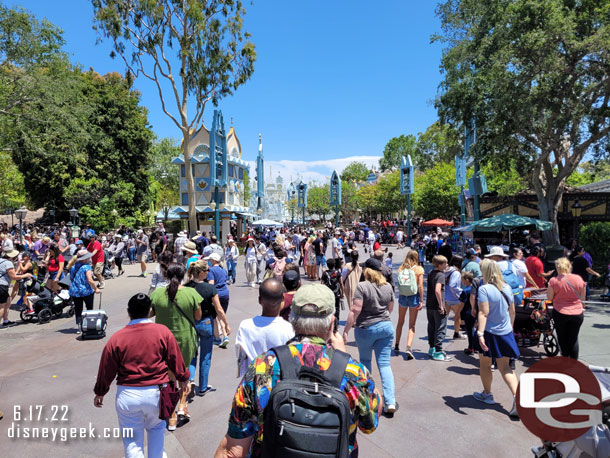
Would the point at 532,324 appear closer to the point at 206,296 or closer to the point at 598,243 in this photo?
the point at 206,296

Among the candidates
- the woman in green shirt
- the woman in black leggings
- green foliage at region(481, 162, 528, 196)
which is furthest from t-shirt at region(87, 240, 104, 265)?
green foliage at region(481, 162, 528, 196)

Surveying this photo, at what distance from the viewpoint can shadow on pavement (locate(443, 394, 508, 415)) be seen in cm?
457

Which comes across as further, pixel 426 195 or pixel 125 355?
pixel 426 195

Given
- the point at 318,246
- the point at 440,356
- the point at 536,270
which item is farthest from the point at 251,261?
the point at 536,270

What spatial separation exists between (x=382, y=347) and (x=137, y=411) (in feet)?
8.39

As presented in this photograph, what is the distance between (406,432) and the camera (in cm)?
408

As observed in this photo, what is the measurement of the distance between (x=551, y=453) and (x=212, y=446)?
2.89m

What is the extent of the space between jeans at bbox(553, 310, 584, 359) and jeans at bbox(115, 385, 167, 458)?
17.2ft

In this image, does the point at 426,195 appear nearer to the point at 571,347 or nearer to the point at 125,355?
the point at 571,347

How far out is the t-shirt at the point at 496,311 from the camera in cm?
441

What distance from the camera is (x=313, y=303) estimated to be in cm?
221

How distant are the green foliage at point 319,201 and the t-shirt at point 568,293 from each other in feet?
217

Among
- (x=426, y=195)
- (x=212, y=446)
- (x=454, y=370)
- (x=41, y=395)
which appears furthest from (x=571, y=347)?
(x=426, y=195)

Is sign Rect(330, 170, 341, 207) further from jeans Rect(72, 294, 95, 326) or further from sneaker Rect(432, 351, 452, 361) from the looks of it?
sneaker Rect(432, 351, 452, 361)
